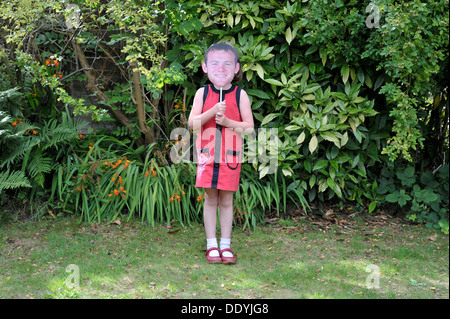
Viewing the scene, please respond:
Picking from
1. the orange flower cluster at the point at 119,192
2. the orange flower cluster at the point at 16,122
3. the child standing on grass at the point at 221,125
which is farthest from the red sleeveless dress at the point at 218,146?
the orange flower cluster at the point at 16,122

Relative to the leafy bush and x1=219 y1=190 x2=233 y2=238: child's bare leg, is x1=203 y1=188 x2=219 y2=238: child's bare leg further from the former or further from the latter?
A: the leafy bush

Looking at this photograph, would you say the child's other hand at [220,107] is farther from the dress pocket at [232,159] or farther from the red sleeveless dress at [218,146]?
the dress pocket at [232,159]

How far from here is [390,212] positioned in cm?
495

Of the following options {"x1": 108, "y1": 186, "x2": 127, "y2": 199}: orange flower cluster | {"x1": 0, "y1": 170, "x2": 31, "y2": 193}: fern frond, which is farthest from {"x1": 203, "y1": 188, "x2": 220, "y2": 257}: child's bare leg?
{"x1": 0, "y1": 170, "x2": 31, "y2": 193}: fern frond

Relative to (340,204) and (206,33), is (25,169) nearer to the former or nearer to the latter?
(206,33)

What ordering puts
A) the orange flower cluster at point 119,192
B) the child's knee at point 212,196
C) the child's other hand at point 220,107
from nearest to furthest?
1. the child's other hand at point 220,107
2. the child's knee at point 212,196
3. the orange flower cluster at point 119,192

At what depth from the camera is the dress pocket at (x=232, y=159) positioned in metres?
3.65

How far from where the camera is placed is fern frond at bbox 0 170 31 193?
164 inches

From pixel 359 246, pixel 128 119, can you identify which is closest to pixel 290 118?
pixel 359 246

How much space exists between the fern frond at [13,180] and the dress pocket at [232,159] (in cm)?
186

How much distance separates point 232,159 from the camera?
367 centimetres

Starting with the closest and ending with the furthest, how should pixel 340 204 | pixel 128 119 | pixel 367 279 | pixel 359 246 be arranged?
pixel 367 279, pixel 359 246, pixel 340 204, pixel 128 119

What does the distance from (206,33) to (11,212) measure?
8.69ft

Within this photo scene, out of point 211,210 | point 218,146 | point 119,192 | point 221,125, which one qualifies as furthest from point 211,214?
point 119,192
